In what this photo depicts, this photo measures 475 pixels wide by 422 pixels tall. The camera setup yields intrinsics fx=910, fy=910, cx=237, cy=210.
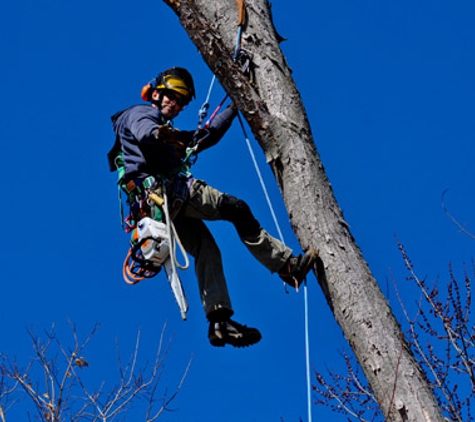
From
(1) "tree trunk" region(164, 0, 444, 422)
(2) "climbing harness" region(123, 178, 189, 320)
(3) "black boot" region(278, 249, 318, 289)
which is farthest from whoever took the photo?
(2) "climbing harness" region(123, 178, 189, 320)

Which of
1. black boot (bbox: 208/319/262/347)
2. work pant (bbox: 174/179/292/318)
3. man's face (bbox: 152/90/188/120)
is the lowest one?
black boot (bbox: 208/319/262/347)

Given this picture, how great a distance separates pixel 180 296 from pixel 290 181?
1001mm

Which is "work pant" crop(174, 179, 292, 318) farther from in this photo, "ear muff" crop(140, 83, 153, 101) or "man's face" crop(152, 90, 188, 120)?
"ear muff" crop(140, 83, 153, 101)

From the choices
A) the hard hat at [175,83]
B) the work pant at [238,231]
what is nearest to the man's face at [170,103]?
the hard hat at [175,83]

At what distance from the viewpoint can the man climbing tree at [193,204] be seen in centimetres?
484

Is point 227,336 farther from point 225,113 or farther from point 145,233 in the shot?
point 225,113

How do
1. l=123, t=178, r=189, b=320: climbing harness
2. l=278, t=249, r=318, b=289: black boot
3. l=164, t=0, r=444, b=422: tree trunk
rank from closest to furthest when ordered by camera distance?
l=164, t=0, r=444, b=422: tree trunk, l=278, t=249, r=318, b=289: black boot, l=123, t=178, r=189, b=320: climbing harness

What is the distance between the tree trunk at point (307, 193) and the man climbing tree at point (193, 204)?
544 mm

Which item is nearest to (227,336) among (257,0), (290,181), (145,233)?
(145,233)

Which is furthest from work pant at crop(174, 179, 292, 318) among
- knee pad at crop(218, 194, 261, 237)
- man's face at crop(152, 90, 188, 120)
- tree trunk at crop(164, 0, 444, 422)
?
tree trunk at crop(164, 0, 444, 422)

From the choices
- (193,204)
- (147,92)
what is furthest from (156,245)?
Result: (147,92)

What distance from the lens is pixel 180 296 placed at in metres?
4.73

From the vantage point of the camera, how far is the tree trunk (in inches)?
137

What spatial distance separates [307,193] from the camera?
404 cm
